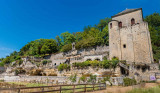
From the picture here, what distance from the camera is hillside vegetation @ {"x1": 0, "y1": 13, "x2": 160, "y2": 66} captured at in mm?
32197

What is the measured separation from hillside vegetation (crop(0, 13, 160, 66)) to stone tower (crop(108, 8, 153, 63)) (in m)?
3.51

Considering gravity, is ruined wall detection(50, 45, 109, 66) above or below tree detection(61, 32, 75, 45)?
below

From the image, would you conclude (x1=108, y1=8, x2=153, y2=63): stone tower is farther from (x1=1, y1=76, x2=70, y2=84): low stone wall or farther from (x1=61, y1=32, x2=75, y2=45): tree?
(x1=61, y1=32, x2=75, y2=45): tree

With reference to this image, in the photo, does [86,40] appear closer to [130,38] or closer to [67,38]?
[130,38]

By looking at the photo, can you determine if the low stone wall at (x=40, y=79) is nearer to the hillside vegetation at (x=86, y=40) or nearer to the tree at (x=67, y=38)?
the hillside vegetation at (x=86, y=40)

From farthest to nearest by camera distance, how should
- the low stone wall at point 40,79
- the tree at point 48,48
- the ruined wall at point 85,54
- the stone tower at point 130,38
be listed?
the tree at point 48,48
the ruined wall at point 85,54
the stone tower at point 130,38
the low stone wall at point 40,79

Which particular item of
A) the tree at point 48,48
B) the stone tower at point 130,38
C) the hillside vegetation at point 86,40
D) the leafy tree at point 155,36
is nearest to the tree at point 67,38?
the hillside vegetation at point 86,40

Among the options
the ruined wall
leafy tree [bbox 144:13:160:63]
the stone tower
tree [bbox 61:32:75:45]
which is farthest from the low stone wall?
tree [bbox 61:32:75:45]

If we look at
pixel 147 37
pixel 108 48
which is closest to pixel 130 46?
pixel 147 37

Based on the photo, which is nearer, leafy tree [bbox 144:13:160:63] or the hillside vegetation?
leafy tree [bbox 144:13:160:63]

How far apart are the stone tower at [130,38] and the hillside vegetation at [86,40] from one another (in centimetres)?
351

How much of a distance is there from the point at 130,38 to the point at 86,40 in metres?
12.8

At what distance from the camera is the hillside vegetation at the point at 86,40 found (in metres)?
32.2

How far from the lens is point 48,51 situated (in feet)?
160
